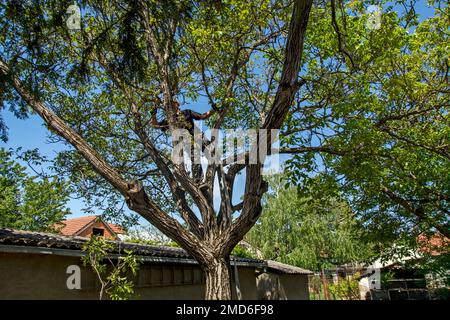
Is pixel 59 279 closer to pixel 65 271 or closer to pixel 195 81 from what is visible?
pixel 65 271

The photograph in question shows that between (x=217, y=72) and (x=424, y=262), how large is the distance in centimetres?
1281

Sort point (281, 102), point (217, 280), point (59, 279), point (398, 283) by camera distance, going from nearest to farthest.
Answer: point (281, 102)
point (217, 280)
point (59, 279)
point (398, 283)

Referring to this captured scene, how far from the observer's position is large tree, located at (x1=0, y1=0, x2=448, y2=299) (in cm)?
569

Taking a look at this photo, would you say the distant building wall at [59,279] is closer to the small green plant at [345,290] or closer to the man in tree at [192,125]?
the man in tree at [192,125]

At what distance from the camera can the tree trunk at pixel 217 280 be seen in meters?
6.57

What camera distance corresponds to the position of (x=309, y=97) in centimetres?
938

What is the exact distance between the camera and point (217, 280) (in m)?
6.62

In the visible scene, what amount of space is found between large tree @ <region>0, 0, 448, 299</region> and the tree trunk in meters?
0.02

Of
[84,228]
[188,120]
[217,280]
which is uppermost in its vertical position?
[188,120]

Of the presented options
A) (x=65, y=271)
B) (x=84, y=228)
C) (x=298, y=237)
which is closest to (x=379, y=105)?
(x=65, y=271)

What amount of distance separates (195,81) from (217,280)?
5.44m

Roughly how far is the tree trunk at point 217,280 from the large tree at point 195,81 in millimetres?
20
